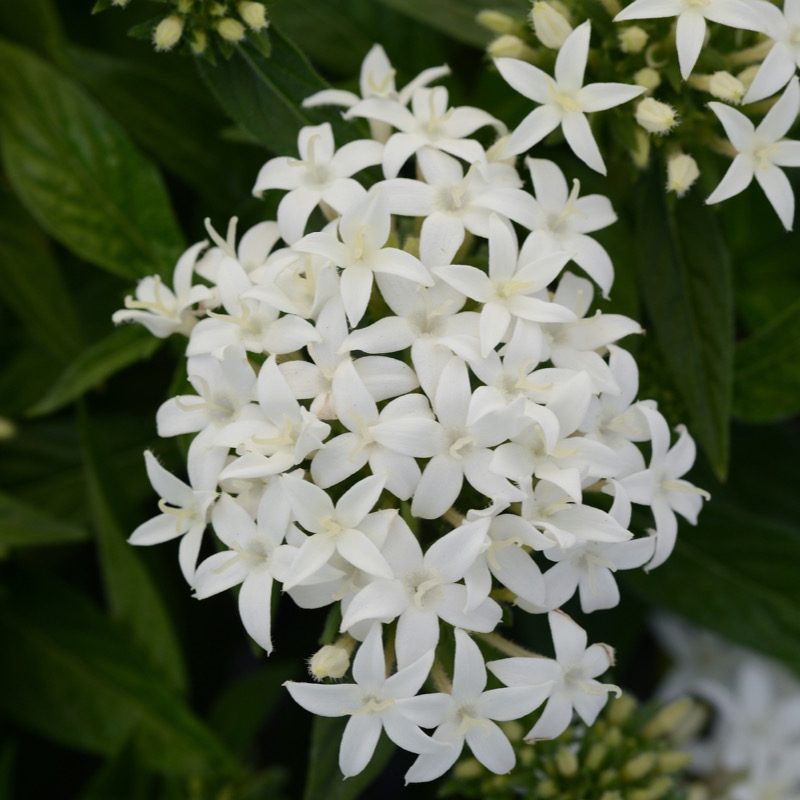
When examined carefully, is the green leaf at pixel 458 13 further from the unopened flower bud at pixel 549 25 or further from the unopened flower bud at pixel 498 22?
the unopened flower bud at pixel 549 25

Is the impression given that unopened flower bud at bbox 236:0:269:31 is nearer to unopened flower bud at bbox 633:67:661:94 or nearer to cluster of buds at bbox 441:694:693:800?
unopened flower bud at bbox 633:67:661:94

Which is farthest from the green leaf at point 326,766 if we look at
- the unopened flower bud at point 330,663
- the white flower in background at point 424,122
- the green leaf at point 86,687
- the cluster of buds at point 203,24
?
the cluster of buds at point 203,24

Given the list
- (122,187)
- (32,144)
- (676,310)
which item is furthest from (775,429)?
(32,144)

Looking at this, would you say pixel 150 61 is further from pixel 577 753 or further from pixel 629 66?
pixel 577 753

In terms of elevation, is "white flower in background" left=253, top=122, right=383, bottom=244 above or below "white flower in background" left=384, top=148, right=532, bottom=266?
above

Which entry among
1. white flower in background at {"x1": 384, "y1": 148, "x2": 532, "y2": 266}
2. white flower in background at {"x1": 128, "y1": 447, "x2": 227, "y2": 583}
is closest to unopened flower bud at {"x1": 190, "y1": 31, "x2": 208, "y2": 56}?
white flower in background at {"x1": 384, "y1": 148, "x2": 532, "y2": 266}

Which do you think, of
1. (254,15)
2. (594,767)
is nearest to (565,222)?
(254,15)
